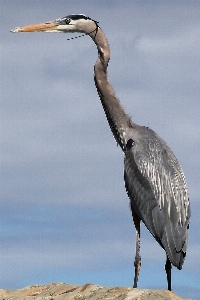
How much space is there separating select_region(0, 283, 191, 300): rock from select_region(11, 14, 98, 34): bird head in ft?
18.0

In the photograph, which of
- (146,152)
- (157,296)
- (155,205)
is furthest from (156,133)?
(157,296)

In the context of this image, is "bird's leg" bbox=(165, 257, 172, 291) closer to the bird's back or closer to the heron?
the heron

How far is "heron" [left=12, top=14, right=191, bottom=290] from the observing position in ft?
38.5

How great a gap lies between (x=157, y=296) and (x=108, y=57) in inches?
210

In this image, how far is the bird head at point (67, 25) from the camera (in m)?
13.6

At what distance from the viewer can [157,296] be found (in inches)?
394

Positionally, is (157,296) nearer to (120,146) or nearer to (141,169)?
(141,169)

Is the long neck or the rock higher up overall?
the long neck

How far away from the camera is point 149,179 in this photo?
1213cm

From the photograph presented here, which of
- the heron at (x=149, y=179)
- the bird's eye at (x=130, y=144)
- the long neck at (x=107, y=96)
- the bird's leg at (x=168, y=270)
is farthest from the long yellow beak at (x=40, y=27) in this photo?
the bird's leg at (x=168, y=270)

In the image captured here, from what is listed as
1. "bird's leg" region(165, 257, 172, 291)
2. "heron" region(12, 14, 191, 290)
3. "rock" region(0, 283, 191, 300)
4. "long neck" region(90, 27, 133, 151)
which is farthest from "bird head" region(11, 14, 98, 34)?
"rock" region(0, 283, 191, 300)

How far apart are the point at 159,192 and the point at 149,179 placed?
0.32m

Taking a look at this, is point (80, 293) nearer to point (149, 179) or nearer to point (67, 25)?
point (149, 179)

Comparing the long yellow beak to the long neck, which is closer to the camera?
the long neck
